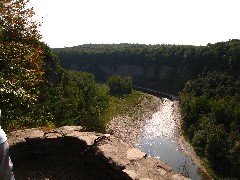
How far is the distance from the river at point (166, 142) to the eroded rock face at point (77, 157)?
3187 centimetres

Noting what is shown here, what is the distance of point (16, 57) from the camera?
1445cm

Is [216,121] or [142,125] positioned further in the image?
[142,125]

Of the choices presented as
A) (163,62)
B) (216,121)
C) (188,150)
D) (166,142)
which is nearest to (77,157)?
(188,150)

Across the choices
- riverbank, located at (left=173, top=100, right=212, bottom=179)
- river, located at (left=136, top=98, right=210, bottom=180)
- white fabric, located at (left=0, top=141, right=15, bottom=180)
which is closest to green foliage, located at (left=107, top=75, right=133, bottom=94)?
river, located at (left=136, top=98, right=210, bottom=180)

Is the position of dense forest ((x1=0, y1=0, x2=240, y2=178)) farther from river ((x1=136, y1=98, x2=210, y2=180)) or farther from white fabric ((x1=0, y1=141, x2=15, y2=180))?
white fabric ((x1=0, y1=141, x2=15, y2=180))

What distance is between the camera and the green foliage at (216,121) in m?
47.9

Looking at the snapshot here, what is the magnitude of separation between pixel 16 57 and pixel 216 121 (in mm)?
51566

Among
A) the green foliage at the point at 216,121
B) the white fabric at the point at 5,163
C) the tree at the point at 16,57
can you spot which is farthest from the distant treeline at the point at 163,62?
the white fabric at the point at 5,163

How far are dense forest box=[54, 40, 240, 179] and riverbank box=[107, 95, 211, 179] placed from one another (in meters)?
1.54

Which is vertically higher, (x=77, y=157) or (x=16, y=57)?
(x=16, y=57)

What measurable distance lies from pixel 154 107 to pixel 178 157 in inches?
1674

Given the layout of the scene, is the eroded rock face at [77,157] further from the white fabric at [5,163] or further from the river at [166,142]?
the river at [166,142]

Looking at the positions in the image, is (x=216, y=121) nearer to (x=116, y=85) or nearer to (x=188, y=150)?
(x=188, y=150)

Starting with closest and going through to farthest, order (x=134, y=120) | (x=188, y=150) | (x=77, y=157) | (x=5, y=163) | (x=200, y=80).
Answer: (x=5, y=163)
(x=77, y=157)
(x=188, y=150)
(x=134, y=120)
(x=200, y=80)
